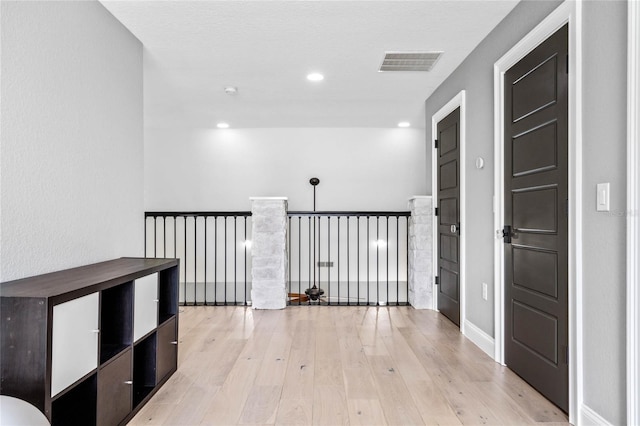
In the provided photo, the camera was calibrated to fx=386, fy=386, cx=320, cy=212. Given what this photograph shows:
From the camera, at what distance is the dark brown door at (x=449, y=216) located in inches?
139

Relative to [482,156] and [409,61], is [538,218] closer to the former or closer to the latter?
[482,156]

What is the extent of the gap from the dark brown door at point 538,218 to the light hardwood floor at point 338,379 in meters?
0.20

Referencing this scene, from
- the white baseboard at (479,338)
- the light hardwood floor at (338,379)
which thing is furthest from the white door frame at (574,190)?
the white baseboard at (479,338)

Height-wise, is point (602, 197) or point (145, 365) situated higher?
point (602, 197)

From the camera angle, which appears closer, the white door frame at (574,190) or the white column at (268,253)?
the white door frame at (574,190)

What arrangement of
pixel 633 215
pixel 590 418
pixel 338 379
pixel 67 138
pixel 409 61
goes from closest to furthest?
pixel 633 215 < pixel 590 418 < pixel 67 138 < pixel 338 379 < pixel 409 61

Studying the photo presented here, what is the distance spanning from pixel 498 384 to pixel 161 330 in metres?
2.03

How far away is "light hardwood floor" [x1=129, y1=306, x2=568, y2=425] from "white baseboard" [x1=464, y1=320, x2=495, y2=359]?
0.22 ft

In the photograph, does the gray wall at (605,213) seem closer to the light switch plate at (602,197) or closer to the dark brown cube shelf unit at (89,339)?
the light switch plate at (602,197)

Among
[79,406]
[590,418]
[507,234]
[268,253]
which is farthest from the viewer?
[268,253]

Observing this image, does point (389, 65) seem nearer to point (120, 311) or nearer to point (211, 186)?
point (120, 311)

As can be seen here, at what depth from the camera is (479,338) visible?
2996 millimetres

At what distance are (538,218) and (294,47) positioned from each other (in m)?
2.12

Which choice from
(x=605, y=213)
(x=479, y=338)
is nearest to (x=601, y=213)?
(x=605, y=213)
